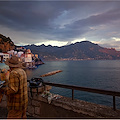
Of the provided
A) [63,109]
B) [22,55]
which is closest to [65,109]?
[63,109]

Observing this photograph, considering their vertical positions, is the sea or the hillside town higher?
the hillside town

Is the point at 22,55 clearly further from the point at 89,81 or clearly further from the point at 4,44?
the point at 89,81

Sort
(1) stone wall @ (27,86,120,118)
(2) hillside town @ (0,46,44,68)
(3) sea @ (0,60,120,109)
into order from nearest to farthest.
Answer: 1. (1) stone wall @ (27,86,120,118)
2. (2) hillside town @ (0,46,44,68)
3. (3) sea @ (0,60,120,109)

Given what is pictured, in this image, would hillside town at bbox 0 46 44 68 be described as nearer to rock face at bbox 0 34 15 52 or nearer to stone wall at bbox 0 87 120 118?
stone wall at bbox 0 87 120 118

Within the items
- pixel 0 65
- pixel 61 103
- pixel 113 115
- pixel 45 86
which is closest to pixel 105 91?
pixel 113 115

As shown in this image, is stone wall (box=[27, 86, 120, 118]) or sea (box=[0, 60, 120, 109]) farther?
sea (box=[0, 60, 120, 109])

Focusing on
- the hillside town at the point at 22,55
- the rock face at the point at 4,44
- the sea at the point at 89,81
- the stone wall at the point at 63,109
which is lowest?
the sea at the point at 89,81

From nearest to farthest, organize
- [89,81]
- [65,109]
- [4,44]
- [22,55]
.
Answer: [65,109] → [89,81] → [4,44] → [22,55]

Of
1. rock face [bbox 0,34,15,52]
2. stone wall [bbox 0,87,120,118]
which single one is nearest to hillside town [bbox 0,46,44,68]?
stone wall [bbox 0,87,120,118]

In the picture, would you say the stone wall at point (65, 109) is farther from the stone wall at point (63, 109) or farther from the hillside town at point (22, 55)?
the hillside town at point (22, 55)

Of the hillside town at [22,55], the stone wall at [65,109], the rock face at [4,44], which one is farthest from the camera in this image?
the rock face at [4,44]

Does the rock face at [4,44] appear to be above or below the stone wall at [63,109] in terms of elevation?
above

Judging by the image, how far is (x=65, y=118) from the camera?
11.1 feet

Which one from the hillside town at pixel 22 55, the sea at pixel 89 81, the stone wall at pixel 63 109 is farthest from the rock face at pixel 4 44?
the stone wall at pixel 63 109
